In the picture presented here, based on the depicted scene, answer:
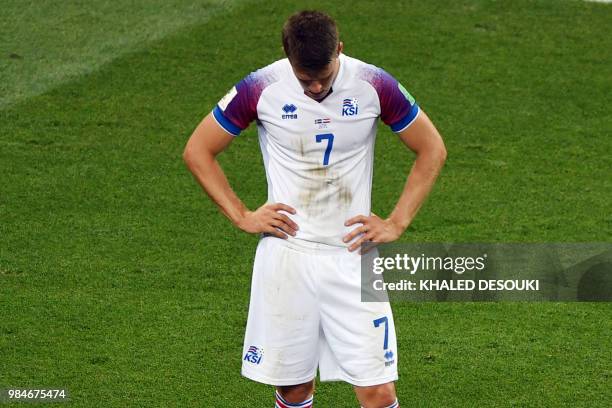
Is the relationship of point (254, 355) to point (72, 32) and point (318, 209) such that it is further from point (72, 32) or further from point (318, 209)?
point (72, 32)

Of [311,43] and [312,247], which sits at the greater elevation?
[311,43]

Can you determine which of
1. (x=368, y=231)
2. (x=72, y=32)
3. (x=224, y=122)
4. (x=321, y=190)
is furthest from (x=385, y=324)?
(x=72, y=32)

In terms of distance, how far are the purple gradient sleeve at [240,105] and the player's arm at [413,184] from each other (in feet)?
2.09

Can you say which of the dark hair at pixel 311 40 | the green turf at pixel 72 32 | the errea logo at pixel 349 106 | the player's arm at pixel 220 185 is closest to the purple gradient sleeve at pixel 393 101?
the errea logo at pixel 349 106

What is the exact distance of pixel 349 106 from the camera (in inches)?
220

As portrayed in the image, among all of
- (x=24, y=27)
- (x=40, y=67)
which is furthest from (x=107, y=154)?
(x=24, y=27)

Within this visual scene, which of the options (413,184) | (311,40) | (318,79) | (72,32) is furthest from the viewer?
(72,32)

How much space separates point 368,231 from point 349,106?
0.56 meters

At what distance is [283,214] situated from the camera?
18.7 feet

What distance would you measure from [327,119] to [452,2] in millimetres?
7593

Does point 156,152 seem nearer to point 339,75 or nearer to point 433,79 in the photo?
point 433,79

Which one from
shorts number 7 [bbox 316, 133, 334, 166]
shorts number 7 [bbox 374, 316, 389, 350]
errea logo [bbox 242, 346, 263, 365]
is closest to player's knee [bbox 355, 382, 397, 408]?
shorts number 7 [bbox 374, 316, 389, 350]

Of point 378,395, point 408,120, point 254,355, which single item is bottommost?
point 378,395

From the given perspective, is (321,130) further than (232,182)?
No
